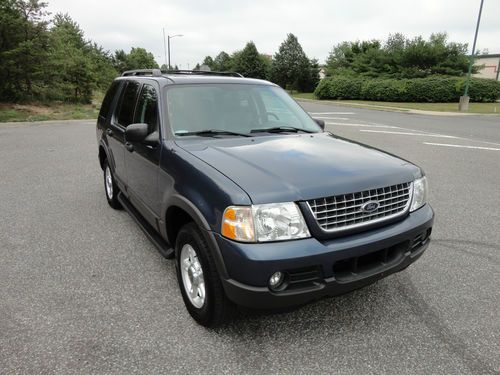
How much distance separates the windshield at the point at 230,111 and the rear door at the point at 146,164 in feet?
0.72

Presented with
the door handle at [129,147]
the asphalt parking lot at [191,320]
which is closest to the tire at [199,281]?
the asphalt parking lot at [191,320]

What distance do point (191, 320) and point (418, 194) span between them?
193 cm

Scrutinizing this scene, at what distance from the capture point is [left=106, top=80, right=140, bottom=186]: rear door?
4219mm

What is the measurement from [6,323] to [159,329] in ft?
3.67

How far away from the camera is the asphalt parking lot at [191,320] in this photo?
2.44 m

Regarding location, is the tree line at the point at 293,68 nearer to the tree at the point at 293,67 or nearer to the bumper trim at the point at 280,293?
the tree at the point at 293,67

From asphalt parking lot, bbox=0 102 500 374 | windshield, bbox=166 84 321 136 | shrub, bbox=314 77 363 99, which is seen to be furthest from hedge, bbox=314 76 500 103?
windshield, bbox=166 84 321 136

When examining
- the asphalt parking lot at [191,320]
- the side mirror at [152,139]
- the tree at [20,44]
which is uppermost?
the tree at [20,44]

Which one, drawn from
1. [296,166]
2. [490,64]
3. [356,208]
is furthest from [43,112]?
[490,64]

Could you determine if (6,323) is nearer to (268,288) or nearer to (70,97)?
(268,288)

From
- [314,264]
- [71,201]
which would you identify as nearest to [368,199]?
[314,264]

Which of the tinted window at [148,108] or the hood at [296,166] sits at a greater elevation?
the tinted window at [148,108]

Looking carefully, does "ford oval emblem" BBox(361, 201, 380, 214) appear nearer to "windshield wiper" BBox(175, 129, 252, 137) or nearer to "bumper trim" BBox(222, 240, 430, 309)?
"bumper trim" BBox(222, 240, 430, 309)

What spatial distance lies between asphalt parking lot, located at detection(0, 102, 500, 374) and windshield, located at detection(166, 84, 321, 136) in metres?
1.40
